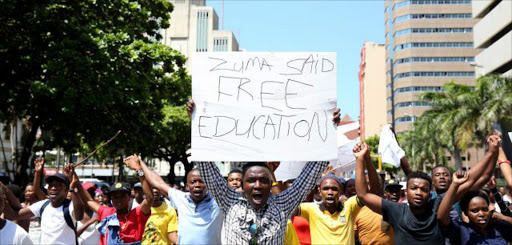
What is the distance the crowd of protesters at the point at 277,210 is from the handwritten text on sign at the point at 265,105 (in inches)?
5.5

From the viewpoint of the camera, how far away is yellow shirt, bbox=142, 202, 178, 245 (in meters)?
6.21

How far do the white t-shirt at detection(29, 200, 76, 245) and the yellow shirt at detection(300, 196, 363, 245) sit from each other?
8.07ft

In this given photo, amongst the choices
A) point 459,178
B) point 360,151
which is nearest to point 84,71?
point 360,151

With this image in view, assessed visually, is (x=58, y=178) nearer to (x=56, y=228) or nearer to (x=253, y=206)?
(x=56, y=228)

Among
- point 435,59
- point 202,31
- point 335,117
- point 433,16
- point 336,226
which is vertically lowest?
point 336,226

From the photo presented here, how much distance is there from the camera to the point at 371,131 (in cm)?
12638

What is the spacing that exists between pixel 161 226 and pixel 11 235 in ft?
8.23

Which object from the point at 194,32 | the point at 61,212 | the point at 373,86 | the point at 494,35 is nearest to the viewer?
the point at 61,212

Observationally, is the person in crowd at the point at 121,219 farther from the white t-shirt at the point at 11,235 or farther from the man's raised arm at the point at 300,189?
the man's raised arm at the point at 300,189

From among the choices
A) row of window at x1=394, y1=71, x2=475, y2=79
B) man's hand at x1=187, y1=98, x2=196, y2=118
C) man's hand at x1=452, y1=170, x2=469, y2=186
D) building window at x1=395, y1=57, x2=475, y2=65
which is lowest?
man's hand at x1=452, y1=170, x2=469, y2=186

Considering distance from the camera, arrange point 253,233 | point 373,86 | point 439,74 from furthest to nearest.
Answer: point 373,86 → point 439,74 → point 253,233

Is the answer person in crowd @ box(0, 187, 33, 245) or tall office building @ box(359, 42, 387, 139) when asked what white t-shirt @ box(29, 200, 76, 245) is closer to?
person in crowd @ box(0, 187, 33, 245)

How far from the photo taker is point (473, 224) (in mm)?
4641

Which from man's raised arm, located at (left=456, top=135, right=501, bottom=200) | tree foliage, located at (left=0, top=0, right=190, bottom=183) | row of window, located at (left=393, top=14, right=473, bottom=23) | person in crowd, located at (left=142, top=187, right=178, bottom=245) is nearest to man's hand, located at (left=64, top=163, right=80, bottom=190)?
person in crowd, located at (left=142, top=187, right=178, bottom=245)
